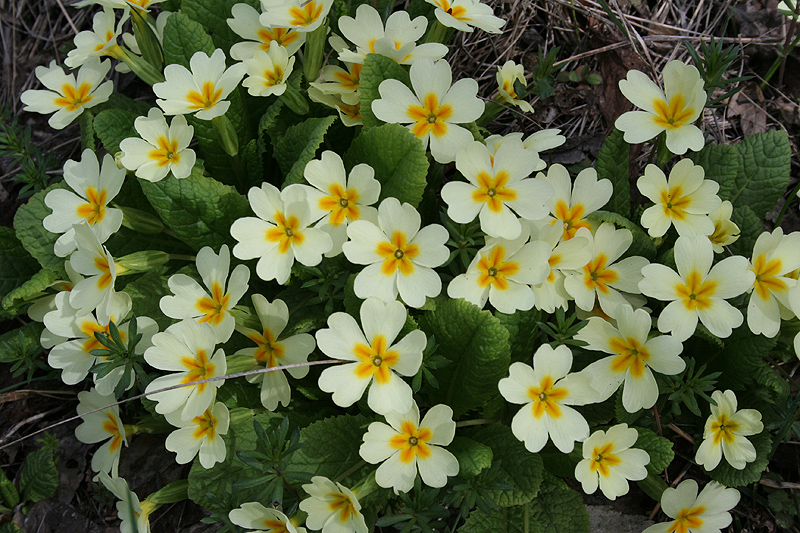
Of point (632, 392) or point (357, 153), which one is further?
point (357, 153)

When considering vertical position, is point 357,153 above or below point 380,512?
above

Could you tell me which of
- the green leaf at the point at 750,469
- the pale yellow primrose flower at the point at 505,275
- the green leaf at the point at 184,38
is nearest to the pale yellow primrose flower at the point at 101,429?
the green leaf at the point at 184,38

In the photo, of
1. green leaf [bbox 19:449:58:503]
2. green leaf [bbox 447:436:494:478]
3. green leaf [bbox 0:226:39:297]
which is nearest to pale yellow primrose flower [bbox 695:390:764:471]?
green leaf [bbox 447:436:494:478]

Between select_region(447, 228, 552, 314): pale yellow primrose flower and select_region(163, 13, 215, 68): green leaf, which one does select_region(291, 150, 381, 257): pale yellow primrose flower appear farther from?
select_region(163, 13, 215, 68): green leaf

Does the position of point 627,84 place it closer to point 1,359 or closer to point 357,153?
point 357,153

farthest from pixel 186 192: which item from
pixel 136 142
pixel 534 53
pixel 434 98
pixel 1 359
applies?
pixel 534 53
